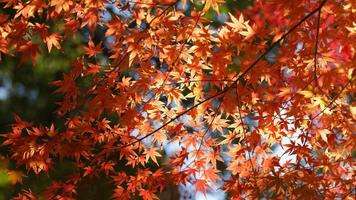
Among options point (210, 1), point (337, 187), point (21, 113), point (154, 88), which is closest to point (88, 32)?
point (21, 113)

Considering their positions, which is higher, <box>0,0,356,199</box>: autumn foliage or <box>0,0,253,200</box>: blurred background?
<box>0,0,356,199</box>: autumn foliage

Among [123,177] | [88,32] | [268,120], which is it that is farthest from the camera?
[88,32]

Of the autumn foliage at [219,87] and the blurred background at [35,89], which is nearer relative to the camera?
the autumn foliage at [219,87]

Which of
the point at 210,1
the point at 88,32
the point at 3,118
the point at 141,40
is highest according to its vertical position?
the point at 210,1

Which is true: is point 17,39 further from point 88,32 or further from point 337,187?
point 337,187

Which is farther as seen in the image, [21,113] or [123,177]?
[21,113]

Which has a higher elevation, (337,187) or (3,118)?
(337,187)

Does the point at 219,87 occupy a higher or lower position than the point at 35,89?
higher

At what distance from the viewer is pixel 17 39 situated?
255 cm

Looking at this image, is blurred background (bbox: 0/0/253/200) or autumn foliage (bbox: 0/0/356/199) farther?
blurred background (bbox: 0/0/253/200)

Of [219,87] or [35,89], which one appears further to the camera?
[35,89]

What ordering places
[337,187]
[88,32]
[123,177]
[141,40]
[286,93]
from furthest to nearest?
1. [88,32]
2. [123,177]
3. [337,187]
4. [141,40]
5. [286,93]

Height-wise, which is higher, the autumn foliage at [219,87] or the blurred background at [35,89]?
the autumn foliage at [219,87]

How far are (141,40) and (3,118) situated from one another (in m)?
1.82
